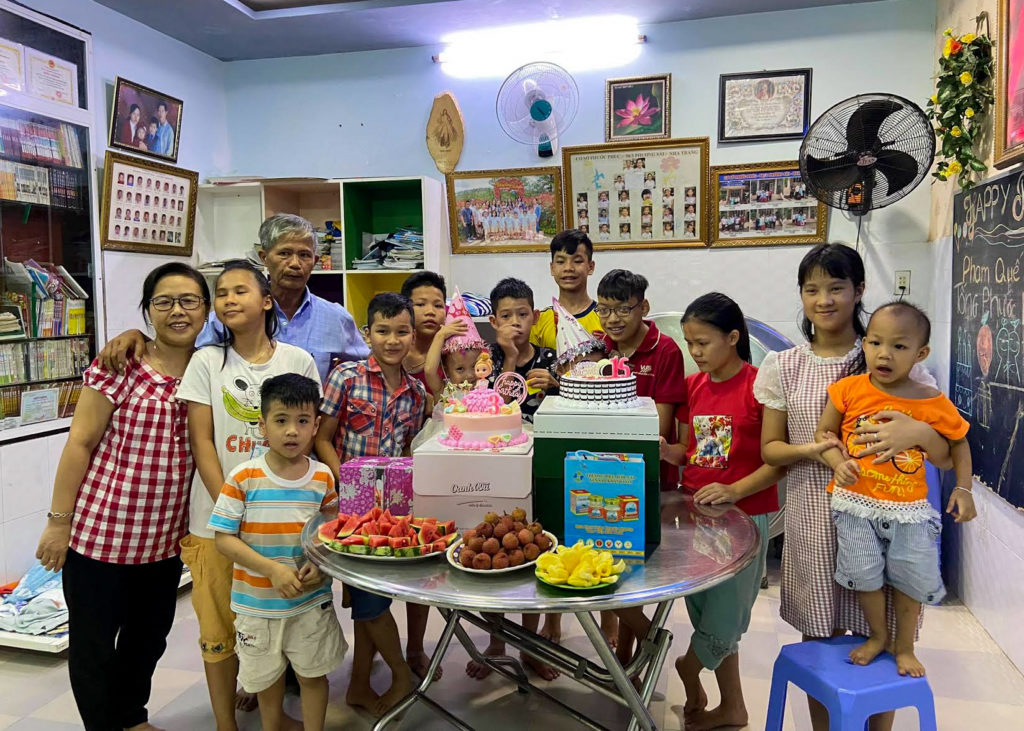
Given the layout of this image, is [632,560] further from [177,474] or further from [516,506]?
[177,474]

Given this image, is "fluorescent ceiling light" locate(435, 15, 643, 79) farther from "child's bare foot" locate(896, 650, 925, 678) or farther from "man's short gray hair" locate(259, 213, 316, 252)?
"child's bare foot" locate(896, 650, 925, 678)

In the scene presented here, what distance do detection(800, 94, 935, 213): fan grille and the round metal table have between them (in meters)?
2.22

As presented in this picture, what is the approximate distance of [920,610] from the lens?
1.87m

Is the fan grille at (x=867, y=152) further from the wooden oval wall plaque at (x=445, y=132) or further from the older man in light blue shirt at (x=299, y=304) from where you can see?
the older man in light blue shirt at (x=299, y=304)

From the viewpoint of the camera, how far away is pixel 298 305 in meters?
2.73

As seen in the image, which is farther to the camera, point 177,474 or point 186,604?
point 186,604

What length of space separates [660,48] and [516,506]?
3466mm

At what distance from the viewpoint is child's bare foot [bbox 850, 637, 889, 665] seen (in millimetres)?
1808

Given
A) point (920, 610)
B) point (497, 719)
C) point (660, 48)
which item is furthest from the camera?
point (660, 48)

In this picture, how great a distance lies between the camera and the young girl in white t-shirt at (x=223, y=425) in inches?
82.3

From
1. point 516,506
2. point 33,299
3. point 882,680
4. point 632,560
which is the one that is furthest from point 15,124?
point 882,680

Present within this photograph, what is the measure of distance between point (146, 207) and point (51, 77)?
815mm

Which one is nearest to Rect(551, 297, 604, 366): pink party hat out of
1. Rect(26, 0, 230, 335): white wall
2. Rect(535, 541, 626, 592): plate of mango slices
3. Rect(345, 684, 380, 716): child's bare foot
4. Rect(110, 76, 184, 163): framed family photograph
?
Rect(535, 541, 626, 592): plate of mango slices

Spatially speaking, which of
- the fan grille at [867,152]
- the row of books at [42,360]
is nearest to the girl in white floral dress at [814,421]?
the fan grille at [867,152]
